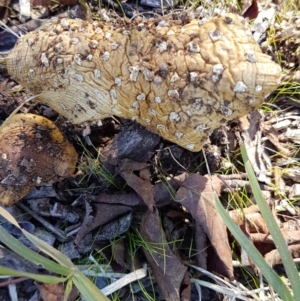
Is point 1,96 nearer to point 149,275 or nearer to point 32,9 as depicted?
point 32,9

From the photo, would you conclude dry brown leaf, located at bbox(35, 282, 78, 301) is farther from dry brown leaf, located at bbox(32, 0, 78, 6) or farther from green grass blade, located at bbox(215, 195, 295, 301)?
dry brown leaf, located at bbox(32, 0, 78, 6)

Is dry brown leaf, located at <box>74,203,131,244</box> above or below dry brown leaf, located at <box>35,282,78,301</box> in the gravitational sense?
above

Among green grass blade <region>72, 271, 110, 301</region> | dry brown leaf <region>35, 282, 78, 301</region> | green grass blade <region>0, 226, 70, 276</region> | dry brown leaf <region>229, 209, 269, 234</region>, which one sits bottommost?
dry brown leaf <region>35, 282, 78, 301</region>

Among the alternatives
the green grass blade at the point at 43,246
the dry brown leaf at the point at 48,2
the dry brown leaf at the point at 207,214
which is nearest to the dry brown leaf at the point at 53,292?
the green grass blade at the point at 43,246

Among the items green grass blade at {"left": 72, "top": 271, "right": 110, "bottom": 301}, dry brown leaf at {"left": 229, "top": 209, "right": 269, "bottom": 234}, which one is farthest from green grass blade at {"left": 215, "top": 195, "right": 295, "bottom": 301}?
green grass blade at {"left": 72, "top": 271, "right": 110, "bottom": 301}

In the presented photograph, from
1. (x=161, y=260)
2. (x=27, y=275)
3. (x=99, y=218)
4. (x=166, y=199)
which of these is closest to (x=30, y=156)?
(x=99, y=218)

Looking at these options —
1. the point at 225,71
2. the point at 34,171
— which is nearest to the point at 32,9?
the point at 34,171
